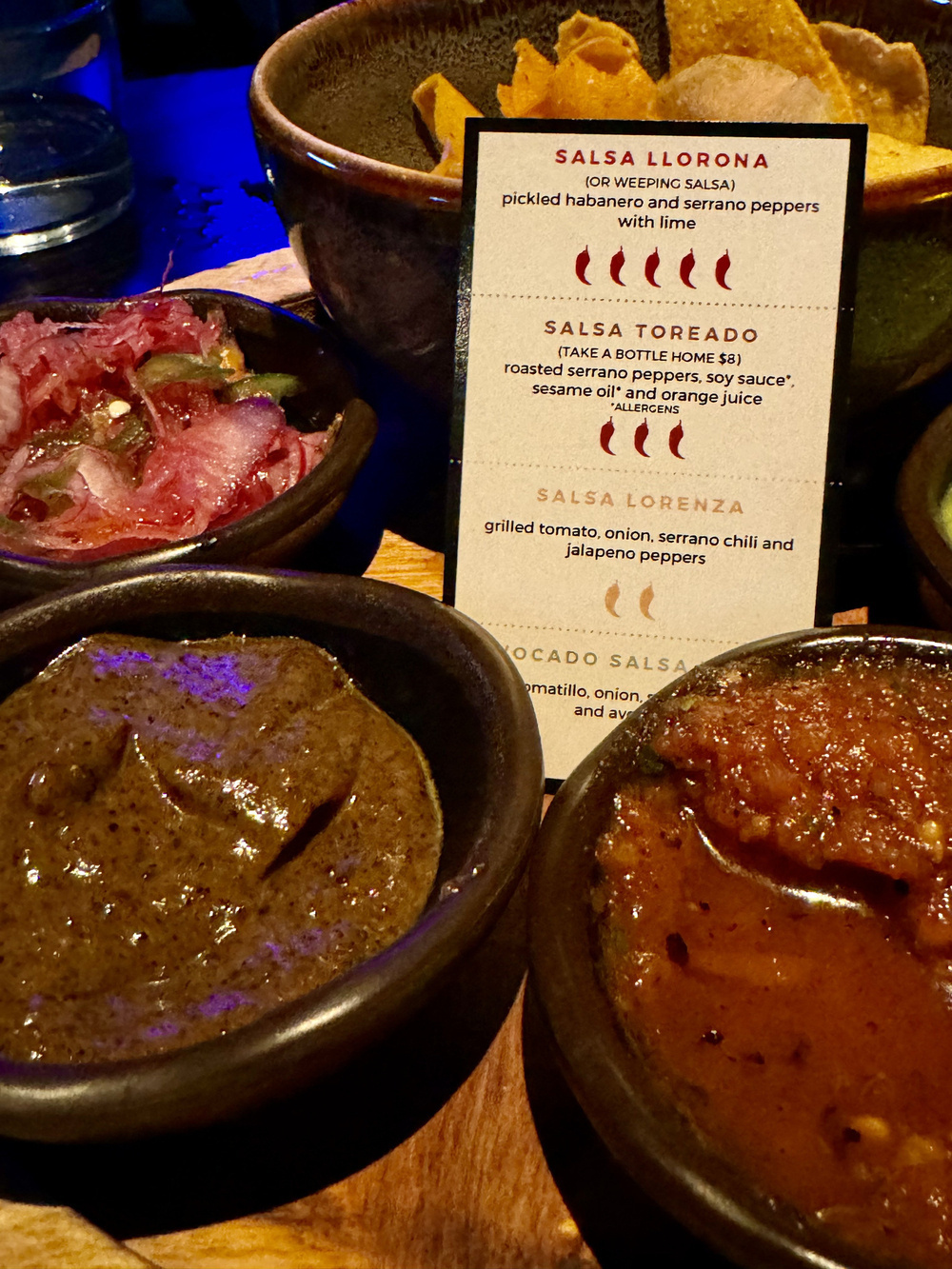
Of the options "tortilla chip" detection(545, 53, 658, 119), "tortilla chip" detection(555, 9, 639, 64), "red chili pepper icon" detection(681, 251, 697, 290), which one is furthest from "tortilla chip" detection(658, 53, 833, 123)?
"red chili pepper icon" detection(681, 251, 697, 290)

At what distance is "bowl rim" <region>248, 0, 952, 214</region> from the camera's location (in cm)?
142

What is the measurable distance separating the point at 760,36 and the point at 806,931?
145 cm

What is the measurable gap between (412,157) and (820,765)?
1.55 meters

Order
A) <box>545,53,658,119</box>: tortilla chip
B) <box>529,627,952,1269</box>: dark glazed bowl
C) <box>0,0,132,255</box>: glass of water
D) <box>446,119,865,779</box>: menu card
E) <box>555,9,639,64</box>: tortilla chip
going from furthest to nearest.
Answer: <box>0,0,132,255</box>: glass of water < <box>555,9,639,64</box>: tortilla chip < <box>545,53,658,119</box>: tortilla chip < <box>446,119,865,779</box>: menu card < <box>529,627,952,1269</box>: dark glazed bowl

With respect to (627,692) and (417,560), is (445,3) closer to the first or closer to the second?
(417,560)

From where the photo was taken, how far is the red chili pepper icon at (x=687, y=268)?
1.34m

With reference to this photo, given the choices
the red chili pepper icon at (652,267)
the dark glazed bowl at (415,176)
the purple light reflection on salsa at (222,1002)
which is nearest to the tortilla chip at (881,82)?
the dark glazed bowl at (415,176)

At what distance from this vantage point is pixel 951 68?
6.24 feet

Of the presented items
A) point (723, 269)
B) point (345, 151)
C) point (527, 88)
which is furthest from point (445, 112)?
point (723, 269)

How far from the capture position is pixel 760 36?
1744 millimetres

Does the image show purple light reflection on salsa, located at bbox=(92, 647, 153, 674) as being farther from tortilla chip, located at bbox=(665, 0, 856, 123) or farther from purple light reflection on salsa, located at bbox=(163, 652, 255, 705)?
tortilla chip, located at bbox=(665, 0, 856, 123)

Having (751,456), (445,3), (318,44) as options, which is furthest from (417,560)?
(445,3)

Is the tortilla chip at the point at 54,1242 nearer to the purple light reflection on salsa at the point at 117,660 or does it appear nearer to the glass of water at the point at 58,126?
the purple light reflection on salsa at the point at 117,660

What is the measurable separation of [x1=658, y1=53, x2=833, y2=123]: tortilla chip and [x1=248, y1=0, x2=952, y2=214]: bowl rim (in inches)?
7.9
